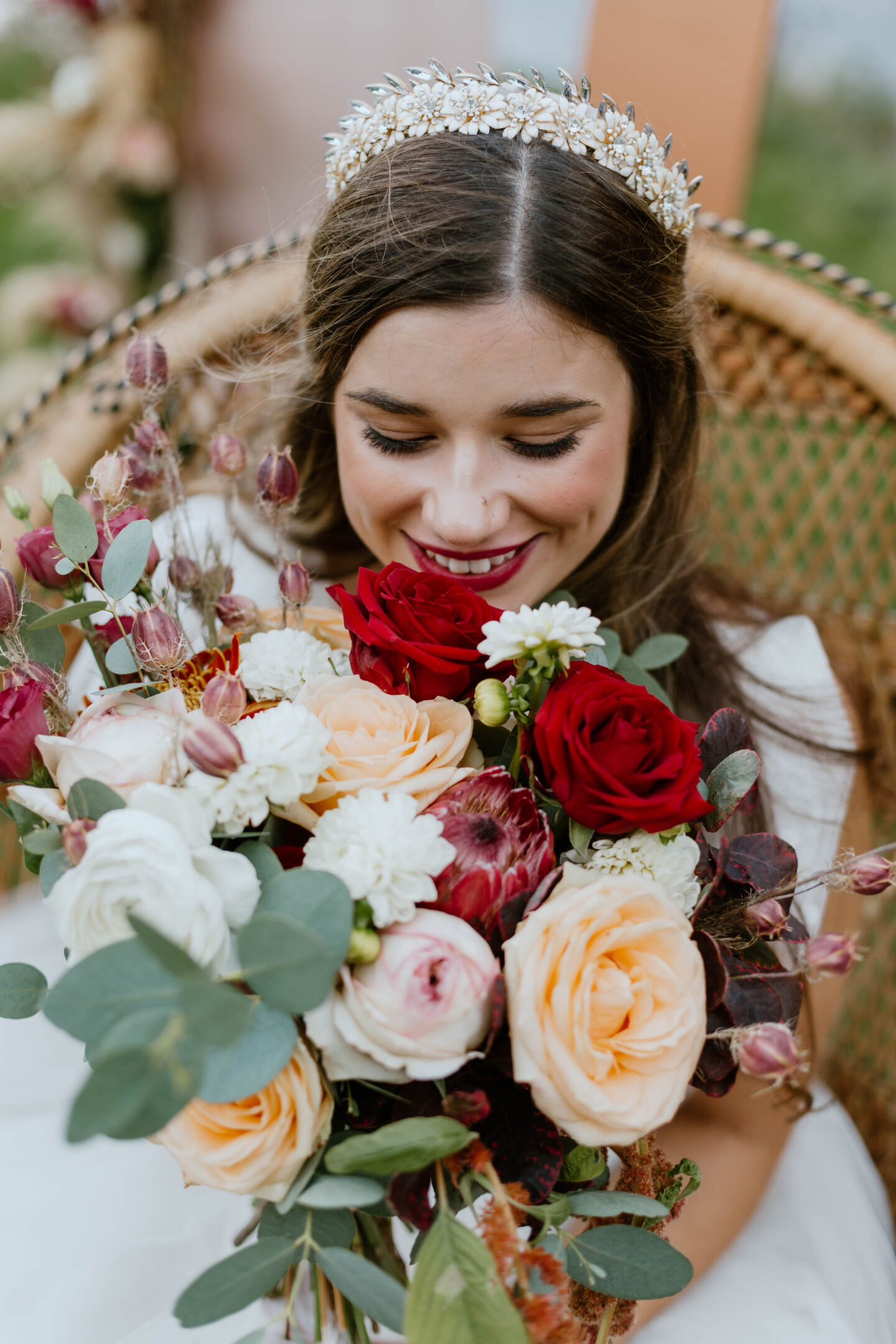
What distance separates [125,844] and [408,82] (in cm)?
85

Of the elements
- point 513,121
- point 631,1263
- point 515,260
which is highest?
point 513,121

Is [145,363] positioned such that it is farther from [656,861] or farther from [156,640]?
[656,861]

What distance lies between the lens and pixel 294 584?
81 centimetres

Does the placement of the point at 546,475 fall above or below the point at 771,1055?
above

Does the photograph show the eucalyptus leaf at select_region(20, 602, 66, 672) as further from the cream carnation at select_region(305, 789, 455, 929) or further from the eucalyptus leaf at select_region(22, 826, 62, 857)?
the cream carnation at select_region(305, 789, 455, 929)

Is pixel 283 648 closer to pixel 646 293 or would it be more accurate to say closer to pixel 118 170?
pixel 646 293

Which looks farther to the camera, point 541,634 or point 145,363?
point 145,363

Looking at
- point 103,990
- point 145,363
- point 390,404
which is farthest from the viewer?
point 390,404

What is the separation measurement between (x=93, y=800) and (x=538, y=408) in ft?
1.78

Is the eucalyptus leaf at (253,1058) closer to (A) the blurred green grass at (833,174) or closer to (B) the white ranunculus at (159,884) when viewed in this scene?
(B) the white ranunculus at (159,884)

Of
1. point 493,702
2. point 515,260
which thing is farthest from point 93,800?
point 515,260

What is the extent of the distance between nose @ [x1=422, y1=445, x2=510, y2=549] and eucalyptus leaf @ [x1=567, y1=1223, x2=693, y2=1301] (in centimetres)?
57

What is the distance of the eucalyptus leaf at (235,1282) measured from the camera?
1.92ft

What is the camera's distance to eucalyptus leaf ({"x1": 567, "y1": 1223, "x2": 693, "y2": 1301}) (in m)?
0.65
